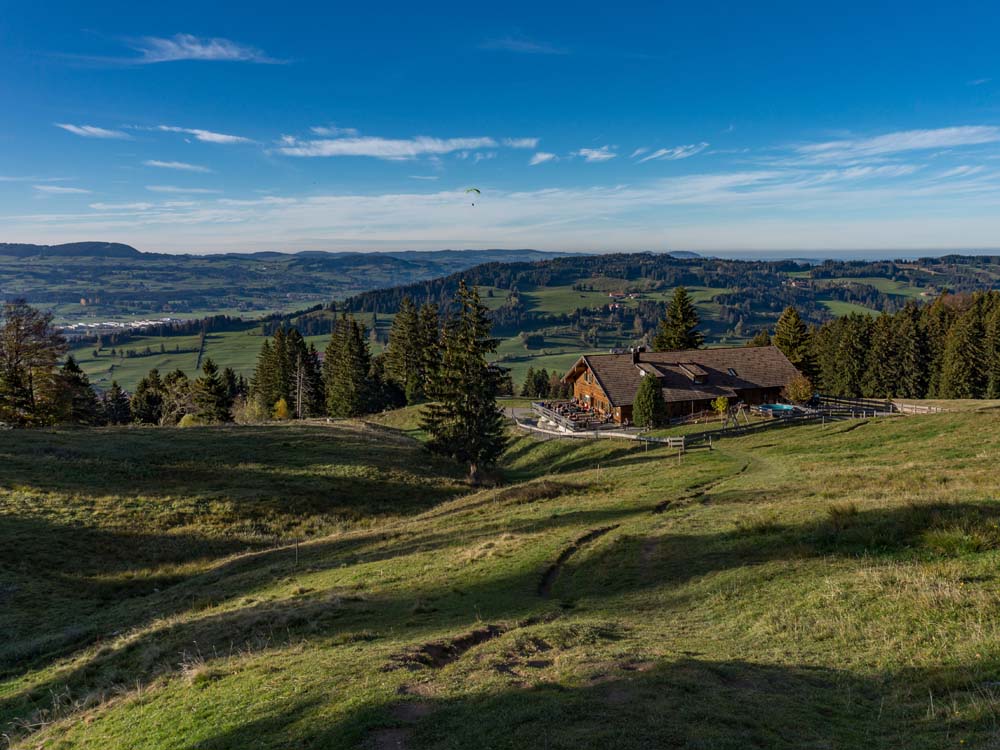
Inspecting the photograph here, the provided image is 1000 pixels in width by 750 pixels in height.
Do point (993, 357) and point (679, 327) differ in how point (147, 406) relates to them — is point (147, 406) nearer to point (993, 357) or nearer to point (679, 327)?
point (679, 327)

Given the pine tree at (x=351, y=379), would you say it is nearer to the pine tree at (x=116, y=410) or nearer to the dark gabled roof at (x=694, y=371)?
the dark gabled roof at (x=694, y=371)

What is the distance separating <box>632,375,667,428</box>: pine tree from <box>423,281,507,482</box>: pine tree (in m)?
15.4

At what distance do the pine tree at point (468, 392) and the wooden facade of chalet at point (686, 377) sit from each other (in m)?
18.3

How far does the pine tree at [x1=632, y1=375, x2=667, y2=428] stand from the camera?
5262 cm

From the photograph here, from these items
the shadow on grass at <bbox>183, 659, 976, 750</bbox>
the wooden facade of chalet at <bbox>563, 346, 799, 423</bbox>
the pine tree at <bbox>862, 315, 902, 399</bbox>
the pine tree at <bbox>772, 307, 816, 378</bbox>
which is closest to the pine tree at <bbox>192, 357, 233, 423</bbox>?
the wooden facade of chalet at <bbox>563, 346, 799, 423</bbox>

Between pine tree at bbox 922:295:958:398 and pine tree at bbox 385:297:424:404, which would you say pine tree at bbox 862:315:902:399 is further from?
pine tree at bbox 385:297:424:404

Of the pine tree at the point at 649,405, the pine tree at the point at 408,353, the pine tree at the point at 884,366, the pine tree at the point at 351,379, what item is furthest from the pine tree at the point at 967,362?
the pine tree at the point at 351,379

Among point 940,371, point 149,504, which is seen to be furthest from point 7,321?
point 940,371

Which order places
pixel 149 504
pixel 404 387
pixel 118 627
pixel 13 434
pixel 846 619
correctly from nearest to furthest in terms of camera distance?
1. pixel 846 619
2. pixel 118 627
3. pixel 149 504
4. pixel 13 434
5. pixel 404 387

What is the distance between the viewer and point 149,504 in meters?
33.0

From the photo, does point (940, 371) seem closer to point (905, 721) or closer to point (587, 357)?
point (587, 357)

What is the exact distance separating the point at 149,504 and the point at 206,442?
43.7 feet

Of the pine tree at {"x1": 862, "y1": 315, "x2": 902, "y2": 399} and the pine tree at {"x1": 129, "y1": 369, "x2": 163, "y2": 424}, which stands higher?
the pine tree at {"x1": 862, "y1": 315, "x2": 902, "y2": 399}

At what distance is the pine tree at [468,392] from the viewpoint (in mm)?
44438
